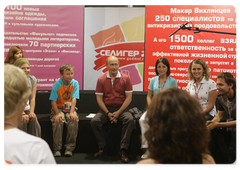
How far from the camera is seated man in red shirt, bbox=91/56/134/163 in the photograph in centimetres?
321

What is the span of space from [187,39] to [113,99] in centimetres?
148

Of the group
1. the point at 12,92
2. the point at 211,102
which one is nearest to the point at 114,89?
the point at 211,102

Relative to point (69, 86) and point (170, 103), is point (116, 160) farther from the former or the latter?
point (170, 103)

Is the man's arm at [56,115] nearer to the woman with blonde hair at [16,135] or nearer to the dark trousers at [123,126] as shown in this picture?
the dark trousers at [123,126]

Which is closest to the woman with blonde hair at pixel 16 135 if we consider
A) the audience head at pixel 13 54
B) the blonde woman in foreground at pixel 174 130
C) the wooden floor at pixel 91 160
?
the blonde woman in foreground at pixel 174 130

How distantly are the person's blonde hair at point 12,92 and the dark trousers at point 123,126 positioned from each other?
2.03m

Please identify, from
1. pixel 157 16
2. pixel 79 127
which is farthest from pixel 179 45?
pixel 79 127

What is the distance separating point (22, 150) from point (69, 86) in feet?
7.76

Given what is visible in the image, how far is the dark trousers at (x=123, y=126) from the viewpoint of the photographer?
10.3 ft

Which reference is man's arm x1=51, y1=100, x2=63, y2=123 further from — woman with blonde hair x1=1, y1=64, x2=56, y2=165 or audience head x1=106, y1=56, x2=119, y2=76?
woman with blonde hair x1=1, y1=64, x2=56, y2=165

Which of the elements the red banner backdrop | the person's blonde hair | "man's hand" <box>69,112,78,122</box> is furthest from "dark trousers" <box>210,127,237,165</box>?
the person's blonde hair

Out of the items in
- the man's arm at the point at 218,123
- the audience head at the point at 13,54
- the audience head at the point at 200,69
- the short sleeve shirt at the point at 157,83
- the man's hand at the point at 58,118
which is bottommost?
the man's hand at the point at 58,118

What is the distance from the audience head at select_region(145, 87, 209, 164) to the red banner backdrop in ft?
9.12

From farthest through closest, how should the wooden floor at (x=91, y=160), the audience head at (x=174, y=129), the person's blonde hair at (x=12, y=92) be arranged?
the wooden floor at (x=91, y=160) < the person's blonde hair at (x=12, y=92) < the audience head at (x=174, y=129)
